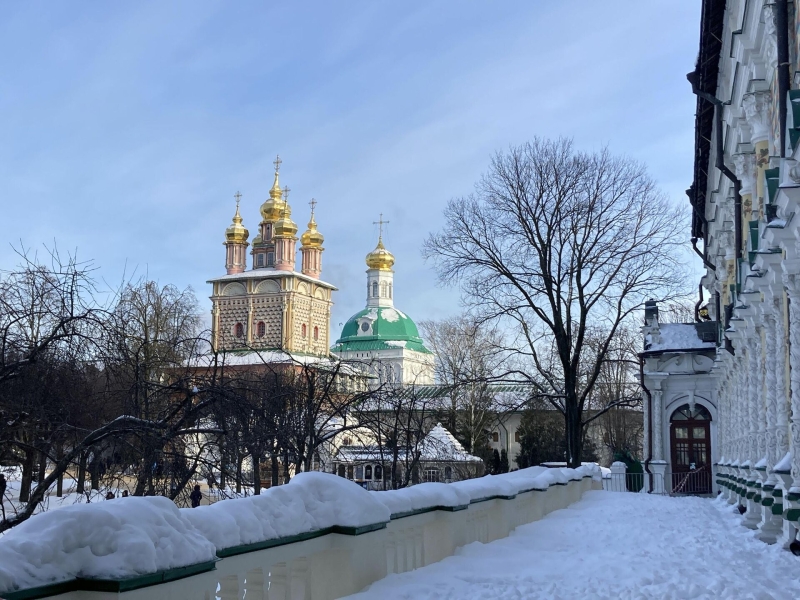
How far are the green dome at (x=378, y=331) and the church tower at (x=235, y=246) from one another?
2014 centimetres

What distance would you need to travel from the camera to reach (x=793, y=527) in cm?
1189

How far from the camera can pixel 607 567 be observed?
8758 mm

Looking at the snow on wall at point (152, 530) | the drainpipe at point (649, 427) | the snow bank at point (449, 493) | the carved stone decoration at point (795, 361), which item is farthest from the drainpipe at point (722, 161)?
the snow on wall at point (152, 530)

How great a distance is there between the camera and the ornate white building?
36.0 ft

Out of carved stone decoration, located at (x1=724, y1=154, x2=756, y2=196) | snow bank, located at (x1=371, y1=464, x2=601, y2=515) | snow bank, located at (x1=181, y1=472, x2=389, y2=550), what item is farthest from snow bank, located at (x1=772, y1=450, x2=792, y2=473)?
snow bank, located at (x1=181, y1=472, x2=389, y2=550)

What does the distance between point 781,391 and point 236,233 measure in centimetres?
9117

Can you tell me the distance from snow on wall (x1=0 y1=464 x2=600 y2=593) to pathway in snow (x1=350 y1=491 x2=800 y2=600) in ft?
2.28

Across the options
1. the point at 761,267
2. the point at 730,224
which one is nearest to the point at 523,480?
the point at 761,267

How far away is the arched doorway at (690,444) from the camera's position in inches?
1257

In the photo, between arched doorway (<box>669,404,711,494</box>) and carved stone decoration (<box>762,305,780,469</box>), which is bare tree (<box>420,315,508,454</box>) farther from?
carved stone decoration (<box>762,305,780,469</box>)

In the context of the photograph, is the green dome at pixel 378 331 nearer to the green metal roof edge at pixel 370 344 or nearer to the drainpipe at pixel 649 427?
the green metal roof edge at pixel 370 344

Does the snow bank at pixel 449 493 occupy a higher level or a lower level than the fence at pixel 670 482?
higher

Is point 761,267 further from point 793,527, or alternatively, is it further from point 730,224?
point 730,224

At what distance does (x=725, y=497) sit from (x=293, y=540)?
20.9 meters
